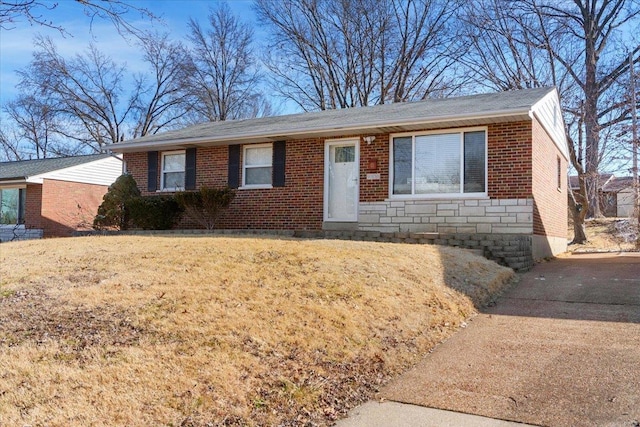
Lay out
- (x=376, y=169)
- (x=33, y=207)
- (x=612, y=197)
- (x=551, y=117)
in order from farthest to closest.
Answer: (x=612, y=197) < (x=33, y=207) < (x=551, y=117) < (x=376, y=169)

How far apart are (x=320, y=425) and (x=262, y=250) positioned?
4235 mm

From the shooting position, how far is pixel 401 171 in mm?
11797

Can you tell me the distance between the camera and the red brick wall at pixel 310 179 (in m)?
10.7

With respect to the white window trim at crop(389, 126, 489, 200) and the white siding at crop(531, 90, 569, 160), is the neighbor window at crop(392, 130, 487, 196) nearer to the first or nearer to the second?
the white window trim at crop(389, 126, 489, 200)

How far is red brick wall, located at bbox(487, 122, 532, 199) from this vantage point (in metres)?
10.6

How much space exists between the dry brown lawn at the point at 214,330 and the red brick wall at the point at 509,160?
355cm

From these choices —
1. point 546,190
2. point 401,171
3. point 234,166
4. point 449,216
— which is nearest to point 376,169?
point 401,171

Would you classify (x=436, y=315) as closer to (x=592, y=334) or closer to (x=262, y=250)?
(x=592, y=334)

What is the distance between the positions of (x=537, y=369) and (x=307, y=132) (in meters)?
8.99

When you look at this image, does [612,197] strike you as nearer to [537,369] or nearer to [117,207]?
[117,207]

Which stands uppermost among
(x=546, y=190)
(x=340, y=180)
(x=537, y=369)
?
(x=340, y=180)

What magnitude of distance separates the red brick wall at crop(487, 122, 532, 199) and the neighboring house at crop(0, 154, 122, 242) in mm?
15343

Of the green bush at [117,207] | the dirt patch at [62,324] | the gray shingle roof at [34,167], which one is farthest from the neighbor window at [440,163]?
the gray shingle roof at [34,167]

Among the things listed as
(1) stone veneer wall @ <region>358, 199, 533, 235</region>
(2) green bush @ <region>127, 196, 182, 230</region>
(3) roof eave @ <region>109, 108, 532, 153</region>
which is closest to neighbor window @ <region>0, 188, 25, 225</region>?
(3) roof eave @ <region>109, 108, 532, 153</region>
